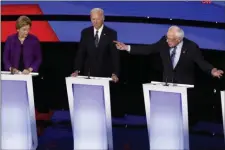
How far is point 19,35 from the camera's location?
17.8 ft

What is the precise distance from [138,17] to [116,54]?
0.67m

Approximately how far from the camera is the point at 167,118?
4.51 m

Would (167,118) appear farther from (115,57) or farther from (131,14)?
(131,14)

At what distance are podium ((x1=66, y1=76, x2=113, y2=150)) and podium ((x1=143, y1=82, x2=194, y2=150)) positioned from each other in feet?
1.32

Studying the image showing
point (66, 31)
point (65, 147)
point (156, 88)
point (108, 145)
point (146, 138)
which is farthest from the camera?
point (66, 31)

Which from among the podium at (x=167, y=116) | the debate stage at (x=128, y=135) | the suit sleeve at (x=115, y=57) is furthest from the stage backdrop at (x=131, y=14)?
the podium at (x=167, y=116)

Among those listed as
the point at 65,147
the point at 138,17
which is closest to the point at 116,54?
the point at 138,17

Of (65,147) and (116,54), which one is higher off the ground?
(116,54)

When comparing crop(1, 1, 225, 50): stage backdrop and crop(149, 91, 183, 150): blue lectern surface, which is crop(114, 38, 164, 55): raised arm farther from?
crop(149, 91, 183, 150): blue lectern surface

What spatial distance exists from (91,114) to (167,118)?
26.5 inches

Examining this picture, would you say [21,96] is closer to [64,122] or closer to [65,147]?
[65,147]

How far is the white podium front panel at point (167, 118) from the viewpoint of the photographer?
4.47 meters

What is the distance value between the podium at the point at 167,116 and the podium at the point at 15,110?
111 centimetres

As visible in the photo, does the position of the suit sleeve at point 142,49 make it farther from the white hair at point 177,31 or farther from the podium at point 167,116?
the podium at point 167,116
